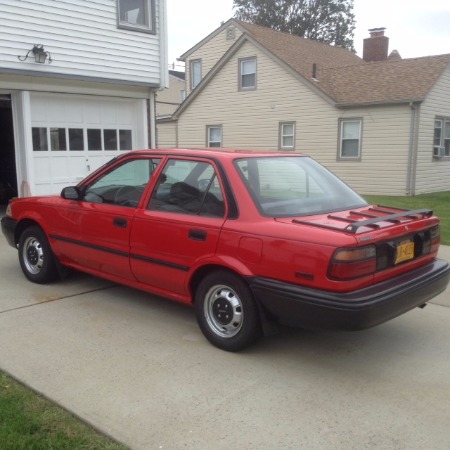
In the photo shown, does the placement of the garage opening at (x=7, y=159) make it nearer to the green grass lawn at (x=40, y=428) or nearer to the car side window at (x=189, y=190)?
the car side window at (x=189, y=190)

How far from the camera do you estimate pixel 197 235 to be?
4090 millimetres

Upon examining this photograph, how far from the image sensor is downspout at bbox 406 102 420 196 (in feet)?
53.6

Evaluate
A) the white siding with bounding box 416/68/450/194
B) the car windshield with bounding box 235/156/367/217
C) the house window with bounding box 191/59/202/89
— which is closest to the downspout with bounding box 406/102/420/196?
the white siding with bounding box 416/68/450/194

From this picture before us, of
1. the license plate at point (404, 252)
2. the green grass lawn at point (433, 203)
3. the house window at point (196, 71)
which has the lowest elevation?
the green grass lawn at point (433, 203)

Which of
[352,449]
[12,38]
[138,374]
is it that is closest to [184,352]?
[138,374]

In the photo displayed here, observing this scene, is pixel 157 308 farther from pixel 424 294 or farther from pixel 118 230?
pixel 424 294

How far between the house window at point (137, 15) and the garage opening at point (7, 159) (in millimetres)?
3926

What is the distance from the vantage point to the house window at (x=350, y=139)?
58.1 feet

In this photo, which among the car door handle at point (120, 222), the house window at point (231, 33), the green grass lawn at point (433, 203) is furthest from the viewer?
the house window at point (231, 33)

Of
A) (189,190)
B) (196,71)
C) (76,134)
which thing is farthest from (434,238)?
(196,71)

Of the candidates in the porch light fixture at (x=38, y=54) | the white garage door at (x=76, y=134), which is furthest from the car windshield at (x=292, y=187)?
the white garage door at (x=76, y=134)

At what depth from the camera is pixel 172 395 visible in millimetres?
3385

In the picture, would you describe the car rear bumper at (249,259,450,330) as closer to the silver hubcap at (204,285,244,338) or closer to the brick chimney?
the silver hubcap at (204,285,244,338)

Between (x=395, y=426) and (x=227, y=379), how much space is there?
114cm
